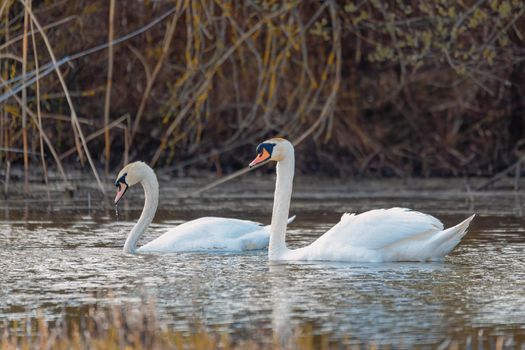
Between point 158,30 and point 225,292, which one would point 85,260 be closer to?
point 225,292

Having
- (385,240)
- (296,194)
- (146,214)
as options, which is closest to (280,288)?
(385,240)

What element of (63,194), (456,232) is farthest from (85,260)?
(63,194)

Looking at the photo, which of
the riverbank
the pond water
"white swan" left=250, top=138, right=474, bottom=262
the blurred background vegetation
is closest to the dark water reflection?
the pond water

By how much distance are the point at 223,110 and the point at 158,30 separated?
1408 mm

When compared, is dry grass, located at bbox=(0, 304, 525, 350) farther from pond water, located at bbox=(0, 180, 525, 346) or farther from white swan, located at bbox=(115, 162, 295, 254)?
white swan, located at bbox=(115, 162, 295, 254)

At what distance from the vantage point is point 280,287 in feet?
28.4

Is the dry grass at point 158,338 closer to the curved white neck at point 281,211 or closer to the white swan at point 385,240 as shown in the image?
the white swan at point 385,240

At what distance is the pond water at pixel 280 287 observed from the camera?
23.7ft

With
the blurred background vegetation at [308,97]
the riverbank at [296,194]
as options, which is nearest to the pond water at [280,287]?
the riverbank at [296,194]

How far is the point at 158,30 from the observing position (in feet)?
62.8

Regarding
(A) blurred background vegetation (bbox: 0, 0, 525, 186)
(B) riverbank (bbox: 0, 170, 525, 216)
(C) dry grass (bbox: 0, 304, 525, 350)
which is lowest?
(C) dry grass (bbox: 0, 304, 525, 350)

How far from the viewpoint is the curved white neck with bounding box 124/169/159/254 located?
10906mm

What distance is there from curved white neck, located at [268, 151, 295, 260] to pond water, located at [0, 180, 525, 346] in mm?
169

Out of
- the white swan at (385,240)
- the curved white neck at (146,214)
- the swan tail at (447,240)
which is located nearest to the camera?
the swan tail at (447,240)
